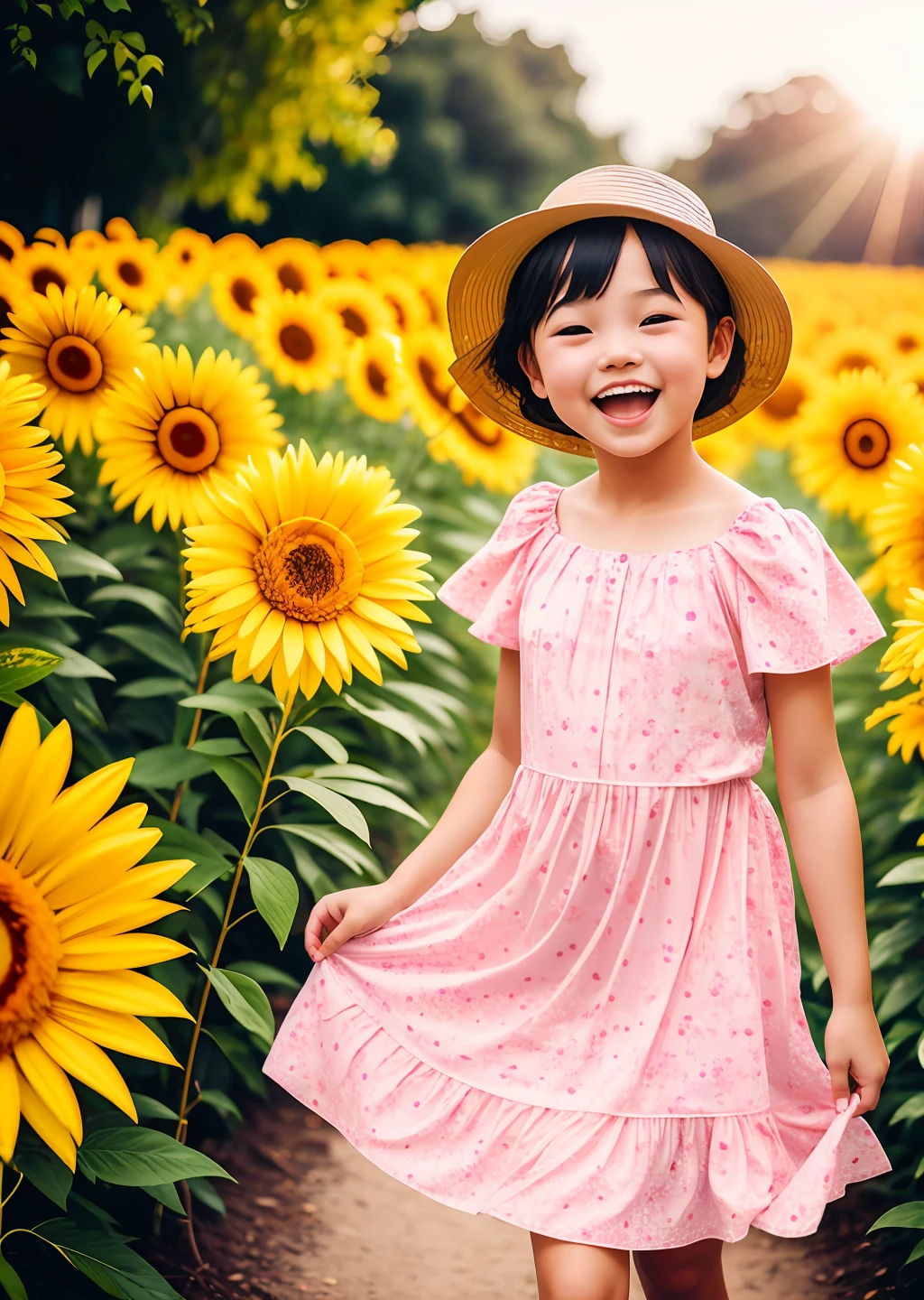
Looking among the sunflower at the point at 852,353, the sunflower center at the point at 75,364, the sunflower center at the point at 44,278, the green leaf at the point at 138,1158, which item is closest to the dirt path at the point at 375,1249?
the green leaf at the point at 138,1158

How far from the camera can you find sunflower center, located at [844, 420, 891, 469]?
103 inches

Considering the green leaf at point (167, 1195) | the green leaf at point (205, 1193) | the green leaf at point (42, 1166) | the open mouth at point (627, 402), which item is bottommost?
the green leaf at point (205, 1193)

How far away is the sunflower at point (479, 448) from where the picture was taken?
97.0 inches

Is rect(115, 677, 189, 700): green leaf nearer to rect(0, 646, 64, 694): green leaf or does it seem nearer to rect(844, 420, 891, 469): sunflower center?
rect(0, 646, 64, 694): green leaf

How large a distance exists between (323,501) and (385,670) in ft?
2.61

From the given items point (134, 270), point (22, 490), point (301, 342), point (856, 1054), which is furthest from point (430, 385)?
point (856, 1054)

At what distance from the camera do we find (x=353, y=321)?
108 inches

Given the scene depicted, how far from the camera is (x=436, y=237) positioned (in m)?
15.8

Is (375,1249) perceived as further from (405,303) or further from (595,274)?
(405,303)

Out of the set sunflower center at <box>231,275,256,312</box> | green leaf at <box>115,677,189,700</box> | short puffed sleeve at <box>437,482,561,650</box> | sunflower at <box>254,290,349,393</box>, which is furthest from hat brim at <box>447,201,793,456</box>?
sunflower center at <box>231,275,256,312</box>

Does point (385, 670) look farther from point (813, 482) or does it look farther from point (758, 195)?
point (758, 195)

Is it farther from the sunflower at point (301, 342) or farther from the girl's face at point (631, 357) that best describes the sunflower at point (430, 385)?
the girl's face at point (631, 357)

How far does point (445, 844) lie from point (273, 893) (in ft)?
0.72

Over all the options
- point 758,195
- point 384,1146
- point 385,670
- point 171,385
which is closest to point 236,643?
point 171,385
